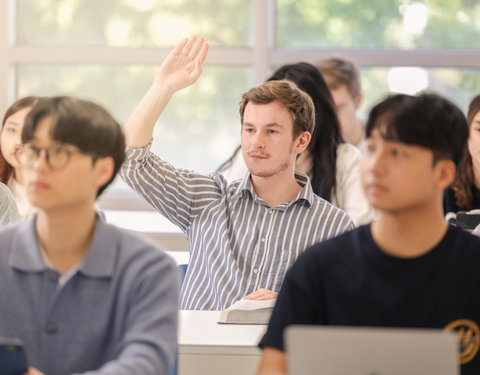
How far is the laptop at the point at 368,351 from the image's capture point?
138cm

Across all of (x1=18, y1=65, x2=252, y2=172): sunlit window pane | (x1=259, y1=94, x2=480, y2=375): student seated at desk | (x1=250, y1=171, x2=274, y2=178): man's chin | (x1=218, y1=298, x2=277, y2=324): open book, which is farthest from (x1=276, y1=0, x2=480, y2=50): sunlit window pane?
(x1=259, y1=94, x2=480, y2=375): student seated at desk

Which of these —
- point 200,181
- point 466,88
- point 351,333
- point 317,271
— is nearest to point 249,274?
point 200,181

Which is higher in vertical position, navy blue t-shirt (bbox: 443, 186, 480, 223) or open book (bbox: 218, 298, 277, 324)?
navy blue t-shirt (bbox: 443, 186, 480, 223)

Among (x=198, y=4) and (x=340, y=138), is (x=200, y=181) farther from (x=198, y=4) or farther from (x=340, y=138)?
(x=198, y=4)

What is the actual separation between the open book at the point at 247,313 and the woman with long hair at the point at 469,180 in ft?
4.34

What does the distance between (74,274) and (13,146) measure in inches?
73.7

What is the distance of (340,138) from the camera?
12.0ft

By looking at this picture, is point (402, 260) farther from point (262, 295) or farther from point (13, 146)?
point (13, 146)

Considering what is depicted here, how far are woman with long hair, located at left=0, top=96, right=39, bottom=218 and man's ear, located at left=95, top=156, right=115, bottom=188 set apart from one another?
171cm

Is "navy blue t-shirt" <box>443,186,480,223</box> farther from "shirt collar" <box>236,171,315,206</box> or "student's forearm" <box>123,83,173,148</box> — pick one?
"student's forearm" <box>123,83,173,148</box>

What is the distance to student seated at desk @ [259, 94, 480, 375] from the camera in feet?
5.39

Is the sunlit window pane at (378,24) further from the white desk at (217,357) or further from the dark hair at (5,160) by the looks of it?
the white desk at (217,357)

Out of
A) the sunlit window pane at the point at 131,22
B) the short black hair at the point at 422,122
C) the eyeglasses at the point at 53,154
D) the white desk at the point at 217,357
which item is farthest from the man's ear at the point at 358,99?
the eyeglasses at the point at 53,154

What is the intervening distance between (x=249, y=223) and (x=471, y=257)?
46.3 inches
